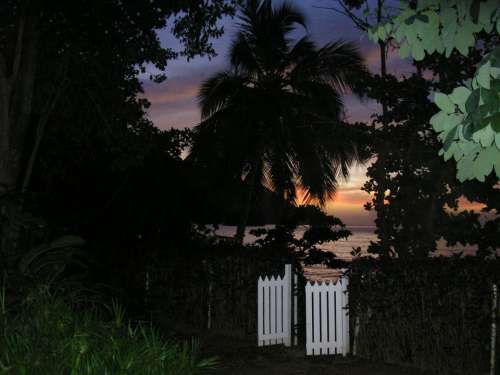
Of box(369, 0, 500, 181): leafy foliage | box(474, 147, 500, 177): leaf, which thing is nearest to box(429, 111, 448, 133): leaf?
box(369, 0, 500, 181): leafy foliage

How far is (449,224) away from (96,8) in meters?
6.45

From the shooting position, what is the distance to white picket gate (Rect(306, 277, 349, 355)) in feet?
33.6

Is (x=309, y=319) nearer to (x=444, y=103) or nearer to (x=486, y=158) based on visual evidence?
(x=486, y=158)

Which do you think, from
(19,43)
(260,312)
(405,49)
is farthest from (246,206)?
(405,49)

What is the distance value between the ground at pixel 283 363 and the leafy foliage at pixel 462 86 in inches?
241

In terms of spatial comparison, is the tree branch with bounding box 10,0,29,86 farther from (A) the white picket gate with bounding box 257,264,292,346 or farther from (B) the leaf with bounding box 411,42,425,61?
(B) the leaf with bounding box 411,42,425,61

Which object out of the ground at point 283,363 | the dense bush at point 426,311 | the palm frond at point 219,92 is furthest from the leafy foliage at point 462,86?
the palm frond at point 219,92

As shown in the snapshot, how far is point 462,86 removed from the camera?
367 cm

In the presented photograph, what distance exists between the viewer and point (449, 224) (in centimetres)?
967

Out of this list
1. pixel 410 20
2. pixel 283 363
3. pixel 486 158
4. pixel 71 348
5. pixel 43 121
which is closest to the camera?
pixel 486 158

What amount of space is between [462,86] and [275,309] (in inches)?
312

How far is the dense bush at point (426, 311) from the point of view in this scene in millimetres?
8727

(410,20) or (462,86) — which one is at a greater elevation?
(410,20)

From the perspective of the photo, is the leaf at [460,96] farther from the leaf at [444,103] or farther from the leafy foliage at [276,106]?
the leafy foliage at [276,106]
